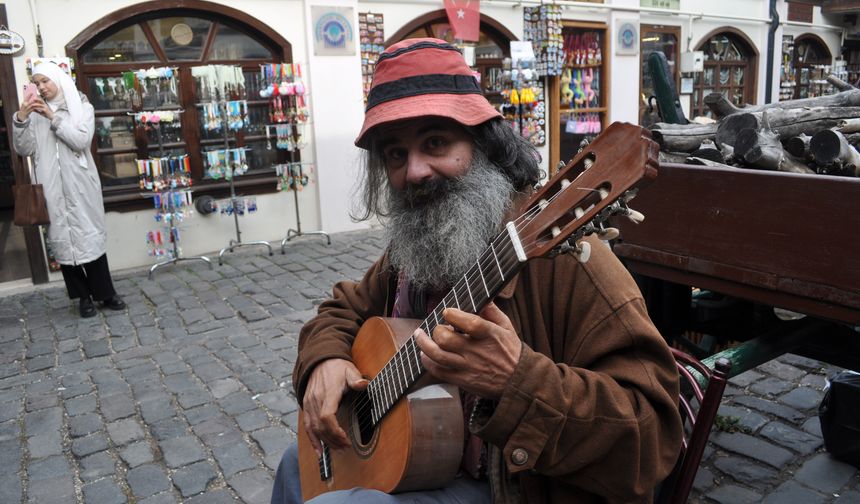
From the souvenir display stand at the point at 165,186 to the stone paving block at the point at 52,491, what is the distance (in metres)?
3.57

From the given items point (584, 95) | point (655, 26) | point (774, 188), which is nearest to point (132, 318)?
point (774, 188)

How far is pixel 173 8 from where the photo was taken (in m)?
6.64

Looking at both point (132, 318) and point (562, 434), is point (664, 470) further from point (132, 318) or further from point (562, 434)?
point (132, 318)

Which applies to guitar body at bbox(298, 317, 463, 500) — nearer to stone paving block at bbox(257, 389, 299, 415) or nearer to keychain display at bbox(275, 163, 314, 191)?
stone paving block at bbox(257, 389, 299, 415)

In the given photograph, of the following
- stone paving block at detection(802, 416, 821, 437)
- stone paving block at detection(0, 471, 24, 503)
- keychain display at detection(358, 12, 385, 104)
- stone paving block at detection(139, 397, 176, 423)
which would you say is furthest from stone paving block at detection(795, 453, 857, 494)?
keychain display at detection(358, 12, 385, 104)

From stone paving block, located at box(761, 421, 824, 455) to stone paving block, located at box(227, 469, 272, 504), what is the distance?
2364 mm

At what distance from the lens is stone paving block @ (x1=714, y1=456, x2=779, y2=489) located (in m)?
2.83

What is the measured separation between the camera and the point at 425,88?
1760mm

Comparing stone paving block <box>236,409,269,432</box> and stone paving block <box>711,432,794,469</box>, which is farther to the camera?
stone paving block <box>236,409,269,432</box>

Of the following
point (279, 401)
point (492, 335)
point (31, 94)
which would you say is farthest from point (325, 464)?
point (31, 94)

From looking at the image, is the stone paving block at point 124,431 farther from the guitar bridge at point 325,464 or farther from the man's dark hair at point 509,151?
the man's dark hair at point 509,151

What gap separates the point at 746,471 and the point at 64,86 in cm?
534

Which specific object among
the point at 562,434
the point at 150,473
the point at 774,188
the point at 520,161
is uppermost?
the point at 520,161

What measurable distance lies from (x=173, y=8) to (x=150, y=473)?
5.19 meters
